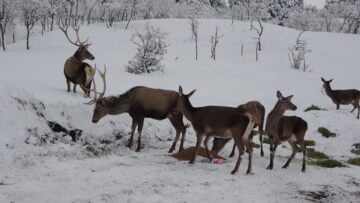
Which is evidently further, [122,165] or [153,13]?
[153,13]

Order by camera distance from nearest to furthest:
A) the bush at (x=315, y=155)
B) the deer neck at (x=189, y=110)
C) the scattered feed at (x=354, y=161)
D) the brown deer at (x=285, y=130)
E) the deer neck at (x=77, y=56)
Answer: the brown deer at (x=285, y=130)
the deer neck at (x=189, y=110)
the scattered feed at (x=354, y=161)
the bush at (x=315, y=155)
the deer neck at (x=77, y=56)

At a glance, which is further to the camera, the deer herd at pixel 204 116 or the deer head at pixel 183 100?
the deer head at pixel 183 100

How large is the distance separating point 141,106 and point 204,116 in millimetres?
2182

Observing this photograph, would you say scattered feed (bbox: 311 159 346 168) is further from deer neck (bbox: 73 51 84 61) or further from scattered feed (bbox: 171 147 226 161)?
deer neck (bbox: 73 51 84 61)

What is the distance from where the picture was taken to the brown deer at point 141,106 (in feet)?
39.6

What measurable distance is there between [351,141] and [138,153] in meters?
8.83

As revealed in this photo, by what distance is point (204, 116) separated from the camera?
10719mm

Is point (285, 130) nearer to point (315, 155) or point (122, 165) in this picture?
point (315, 155)

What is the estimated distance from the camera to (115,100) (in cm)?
1226

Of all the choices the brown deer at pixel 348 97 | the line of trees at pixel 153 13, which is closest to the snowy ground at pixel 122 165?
the brown deer at pixel 348 97

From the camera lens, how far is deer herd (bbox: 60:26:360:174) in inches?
400

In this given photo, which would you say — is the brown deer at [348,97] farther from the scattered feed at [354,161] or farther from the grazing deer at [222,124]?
the grazing deer at [222,124]

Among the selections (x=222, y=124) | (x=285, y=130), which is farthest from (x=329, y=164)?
(x=222, y=124)

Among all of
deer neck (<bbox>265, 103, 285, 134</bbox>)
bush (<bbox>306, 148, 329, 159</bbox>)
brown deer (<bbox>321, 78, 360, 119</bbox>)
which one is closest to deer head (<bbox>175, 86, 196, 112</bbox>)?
deer neck (<bbox>265, 103, 285, 134</bbox>)
